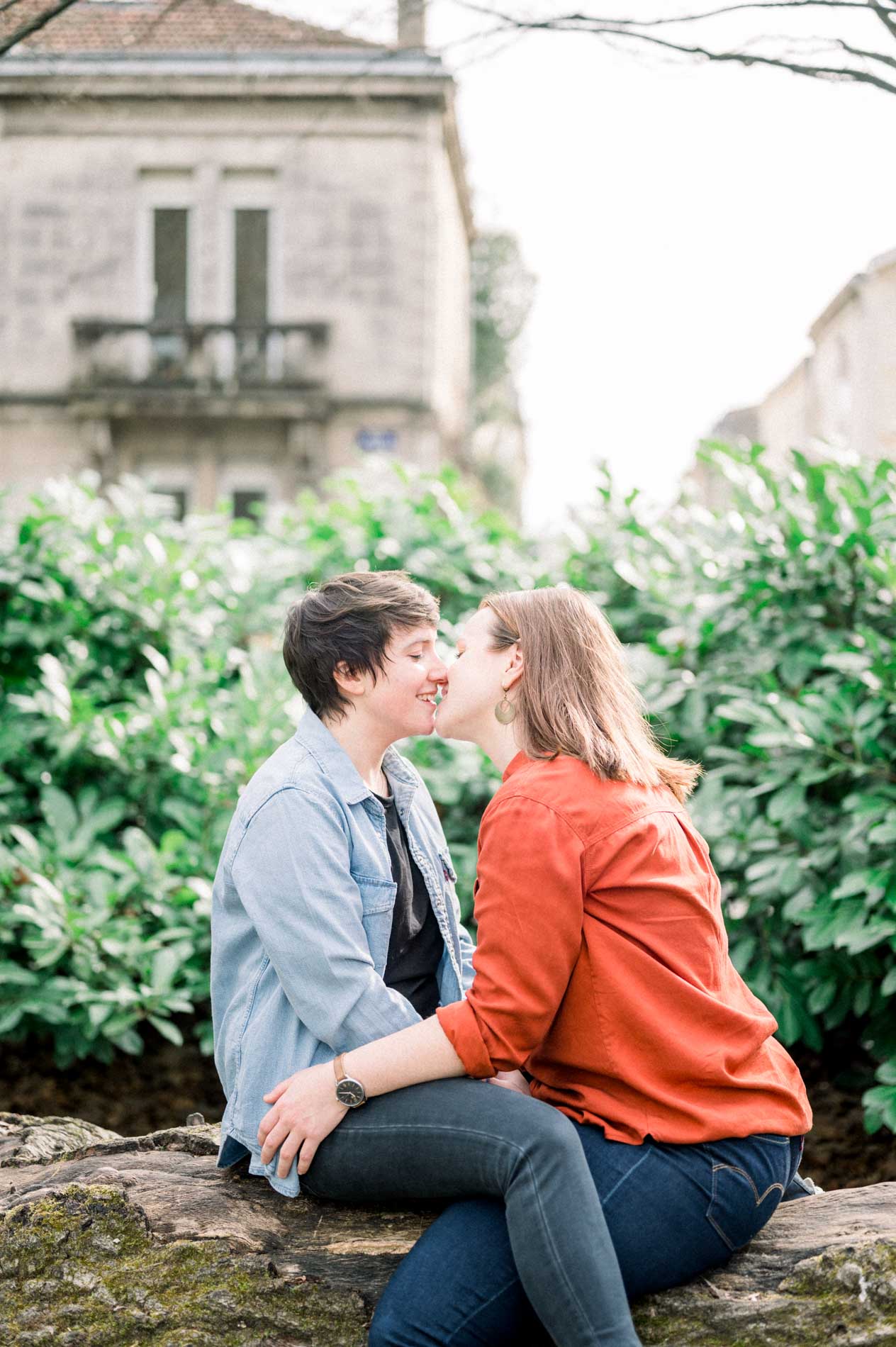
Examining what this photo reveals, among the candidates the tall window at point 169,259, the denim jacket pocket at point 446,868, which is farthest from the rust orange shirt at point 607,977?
the tall window at point 169,259

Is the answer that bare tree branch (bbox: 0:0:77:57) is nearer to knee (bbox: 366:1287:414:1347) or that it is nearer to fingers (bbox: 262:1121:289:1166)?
fingers (bbox: 262:1121:289:1166)

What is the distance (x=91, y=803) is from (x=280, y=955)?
2.17m

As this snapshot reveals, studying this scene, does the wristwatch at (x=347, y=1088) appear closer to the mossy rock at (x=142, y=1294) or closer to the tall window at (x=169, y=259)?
the mossy rock at (x=142, y=1294)

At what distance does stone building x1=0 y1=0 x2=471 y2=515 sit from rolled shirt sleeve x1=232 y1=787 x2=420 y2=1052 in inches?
532

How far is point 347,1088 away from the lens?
6.88 ft

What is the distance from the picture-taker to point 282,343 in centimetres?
1574

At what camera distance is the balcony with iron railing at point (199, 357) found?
15.6 meters

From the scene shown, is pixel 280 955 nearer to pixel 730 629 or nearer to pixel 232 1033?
pixel 232 1033

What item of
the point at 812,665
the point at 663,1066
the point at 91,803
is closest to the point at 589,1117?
the point at 663,1066

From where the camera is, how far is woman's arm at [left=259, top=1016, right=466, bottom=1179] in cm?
208

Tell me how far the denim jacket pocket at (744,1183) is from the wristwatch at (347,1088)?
22.5 inches

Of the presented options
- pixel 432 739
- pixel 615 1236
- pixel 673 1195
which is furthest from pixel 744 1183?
pixel 432 739

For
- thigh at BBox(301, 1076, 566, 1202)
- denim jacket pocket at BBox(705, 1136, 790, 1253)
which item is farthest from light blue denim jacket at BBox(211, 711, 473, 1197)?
denim jacket pocket at BBox(705, 1136, 790, 1253)

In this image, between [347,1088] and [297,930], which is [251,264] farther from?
[347,1088]
